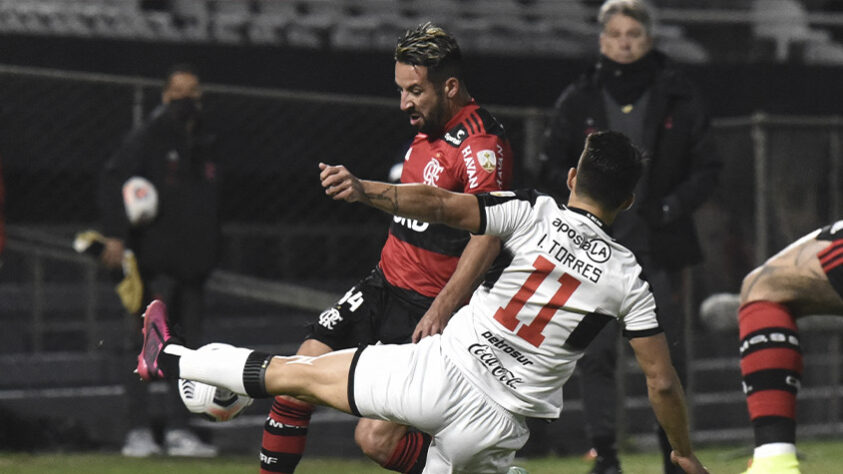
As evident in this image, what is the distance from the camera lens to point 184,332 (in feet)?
26.2

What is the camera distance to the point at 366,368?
193 inches

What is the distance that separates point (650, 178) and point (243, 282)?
3.30 metres

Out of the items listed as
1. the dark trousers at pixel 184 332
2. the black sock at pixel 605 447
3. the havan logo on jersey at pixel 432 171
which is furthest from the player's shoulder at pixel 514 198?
the dark trousers at pixel 184 332

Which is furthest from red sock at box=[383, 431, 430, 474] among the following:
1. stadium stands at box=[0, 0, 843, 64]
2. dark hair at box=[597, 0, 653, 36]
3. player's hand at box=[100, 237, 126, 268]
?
stadium stands at box=[0, 0, 843, 64]

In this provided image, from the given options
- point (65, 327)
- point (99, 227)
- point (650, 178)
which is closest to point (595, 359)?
point (650, 178)

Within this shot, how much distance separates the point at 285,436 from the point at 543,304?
1.39 m

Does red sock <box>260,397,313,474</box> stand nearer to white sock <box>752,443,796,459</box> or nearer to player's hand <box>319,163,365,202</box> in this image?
player's hand <box>319,163,365,202</box>

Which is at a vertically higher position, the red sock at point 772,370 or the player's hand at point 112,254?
the red sock at point 772,370

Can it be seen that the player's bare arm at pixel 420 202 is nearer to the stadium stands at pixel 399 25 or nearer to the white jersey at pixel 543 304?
the white jersey at pixel 543 304

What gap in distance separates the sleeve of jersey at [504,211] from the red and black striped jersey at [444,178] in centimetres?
57

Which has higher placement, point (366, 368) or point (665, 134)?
point (665, 134)

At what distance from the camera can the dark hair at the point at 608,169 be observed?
4.80 m

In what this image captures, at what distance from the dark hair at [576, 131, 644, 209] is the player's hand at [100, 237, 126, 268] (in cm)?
396

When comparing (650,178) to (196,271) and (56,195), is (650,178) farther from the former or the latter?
(56,195)
